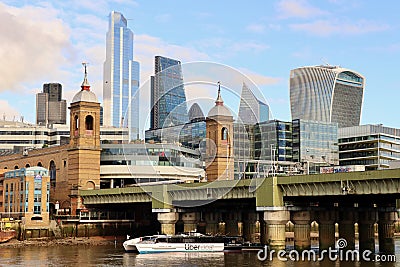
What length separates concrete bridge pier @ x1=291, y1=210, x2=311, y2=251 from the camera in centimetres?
11281

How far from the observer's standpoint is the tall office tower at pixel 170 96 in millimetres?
90738

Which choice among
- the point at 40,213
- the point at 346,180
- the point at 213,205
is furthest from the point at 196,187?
the point at 40,213

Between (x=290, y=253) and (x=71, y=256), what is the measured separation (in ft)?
119

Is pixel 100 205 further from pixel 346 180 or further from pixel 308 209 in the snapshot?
pixel 346 180

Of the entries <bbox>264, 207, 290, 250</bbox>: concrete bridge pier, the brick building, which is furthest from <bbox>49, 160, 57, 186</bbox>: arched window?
<bbox>264, 207, 290, 250</bbox>: concrete bridge pier

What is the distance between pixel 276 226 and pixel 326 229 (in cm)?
1200

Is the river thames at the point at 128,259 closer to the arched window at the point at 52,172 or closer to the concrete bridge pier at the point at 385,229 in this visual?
the concrete bridge pier at the point at 385,229

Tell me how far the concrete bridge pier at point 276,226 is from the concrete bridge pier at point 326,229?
30.1 ft

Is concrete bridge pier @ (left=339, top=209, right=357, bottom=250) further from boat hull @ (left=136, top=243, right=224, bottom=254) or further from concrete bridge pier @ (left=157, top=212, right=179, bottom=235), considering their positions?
concrete bridge pier @ (left=157, top=212, right=179, bottom=235)

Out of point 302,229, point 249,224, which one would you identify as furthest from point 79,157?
point 302,229

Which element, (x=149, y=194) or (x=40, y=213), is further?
(x=40, y=213)

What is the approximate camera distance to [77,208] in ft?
560

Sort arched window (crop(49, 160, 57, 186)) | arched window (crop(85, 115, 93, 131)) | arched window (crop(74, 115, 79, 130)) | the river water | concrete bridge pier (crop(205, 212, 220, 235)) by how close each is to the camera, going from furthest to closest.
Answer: arched window (crop(49, 160, 57, 186)) → arched window (crop(85, 115, 93, 131)) → arched window (crop(74, 115, 79, 130)) → concrete bridge pier (crop(205, 212, 220, 235)) → the river water

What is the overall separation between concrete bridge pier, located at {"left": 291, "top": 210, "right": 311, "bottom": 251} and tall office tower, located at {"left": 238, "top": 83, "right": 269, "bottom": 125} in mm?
27320
